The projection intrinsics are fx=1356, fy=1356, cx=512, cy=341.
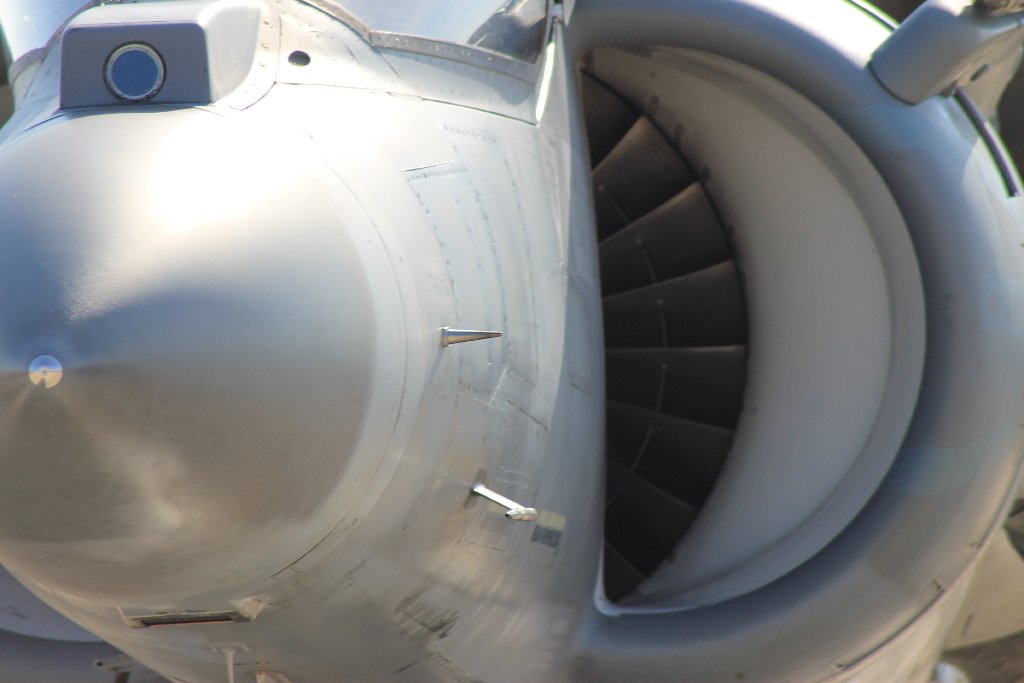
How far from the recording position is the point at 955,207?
131 inches

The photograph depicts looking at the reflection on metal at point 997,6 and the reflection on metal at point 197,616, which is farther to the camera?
the reflection on metal at point 997,6

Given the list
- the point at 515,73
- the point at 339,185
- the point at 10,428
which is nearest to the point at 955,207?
the point at 515,73

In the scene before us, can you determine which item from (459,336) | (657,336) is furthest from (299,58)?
(657,336)

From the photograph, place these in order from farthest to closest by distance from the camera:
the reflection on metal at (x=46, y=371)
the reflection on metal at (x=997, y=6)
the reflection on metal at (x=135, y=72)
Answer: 1. the reflection on metal at (x=997, y=6)
2. the reflection on metal at (x=135, y=72)
3. the reflection on metal at (x=46, y=371)

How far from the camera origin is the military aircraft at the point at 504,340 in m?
2.11

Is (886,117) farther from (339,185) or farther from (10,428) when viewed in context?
(10,428)

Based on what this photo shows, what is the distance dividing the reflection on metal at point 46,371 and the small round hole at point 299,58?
938 mm

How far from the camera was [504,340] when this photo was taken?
2.87m

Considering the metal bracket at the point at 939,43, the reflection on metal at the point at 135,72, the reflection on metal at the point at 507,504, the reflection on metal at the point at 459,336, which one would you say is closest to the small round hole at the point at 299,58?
the reflection on metal at the point at 135,72

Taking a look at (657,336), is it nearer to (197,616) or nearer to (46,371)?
(197,616)

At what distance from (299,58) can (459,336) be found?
2.12 feet

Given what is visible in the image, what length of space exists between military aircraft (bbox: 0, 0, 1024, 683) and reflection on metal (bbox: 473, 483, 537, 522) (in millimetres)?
11

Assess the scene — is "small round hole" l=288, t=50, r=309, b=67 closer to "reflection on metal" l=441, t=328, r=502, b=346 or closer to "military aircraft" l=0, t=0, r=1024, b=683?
"military aircraft" l=0, t=0, r=1024, b=683

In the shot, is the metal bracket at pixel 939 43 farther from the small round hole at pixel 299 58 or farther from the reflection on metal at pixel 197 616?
the reflection on metal at pixel 197 616
